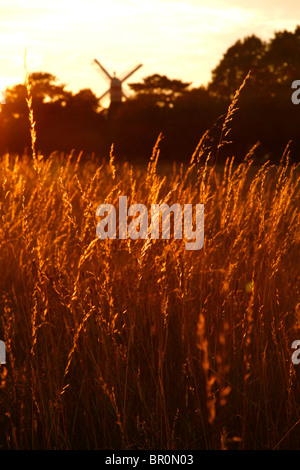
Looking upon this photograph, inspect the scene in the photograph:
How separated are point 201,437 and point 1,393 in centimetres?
73

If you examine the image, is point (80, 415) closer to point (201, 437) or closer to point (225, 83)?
point (201, 437)

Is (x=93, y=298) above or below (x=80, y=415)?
above

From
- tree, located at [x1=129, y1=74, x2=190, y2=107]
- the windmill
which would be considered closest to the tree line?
tree, located at [x1=129, y1=74, x2=190, y2=107]

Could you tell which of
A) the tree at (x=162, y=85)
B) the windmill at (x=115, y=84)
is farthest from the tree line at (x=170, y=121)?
the windmill at (x=115, y=84)

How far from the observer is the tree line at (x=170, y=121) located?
18.8m

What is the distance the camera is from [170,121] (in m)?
21.0

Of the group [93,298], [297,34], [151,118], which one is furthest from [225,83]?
[93,298]

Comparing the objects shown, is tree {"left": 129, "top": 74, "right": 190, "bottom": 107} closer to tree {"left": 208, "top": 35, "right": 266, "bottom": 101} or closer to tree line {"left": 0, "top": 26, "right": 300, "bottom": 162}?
tree line {"left": 0, "top": 26, "right": 300, "bottom": 162}

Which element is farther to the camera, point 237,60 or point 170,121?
point 237,60

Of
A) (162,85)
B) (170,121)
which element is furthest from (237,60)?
(170,121)

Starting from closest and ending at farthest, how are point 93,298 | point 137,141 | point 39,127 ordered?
point 93,298
point 137,141
point 39,127

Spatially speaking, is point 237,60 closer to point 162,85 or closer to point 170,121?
point 162,85

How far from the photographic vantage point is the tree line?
1880cm

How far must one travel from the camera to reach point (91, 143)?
2216cm
